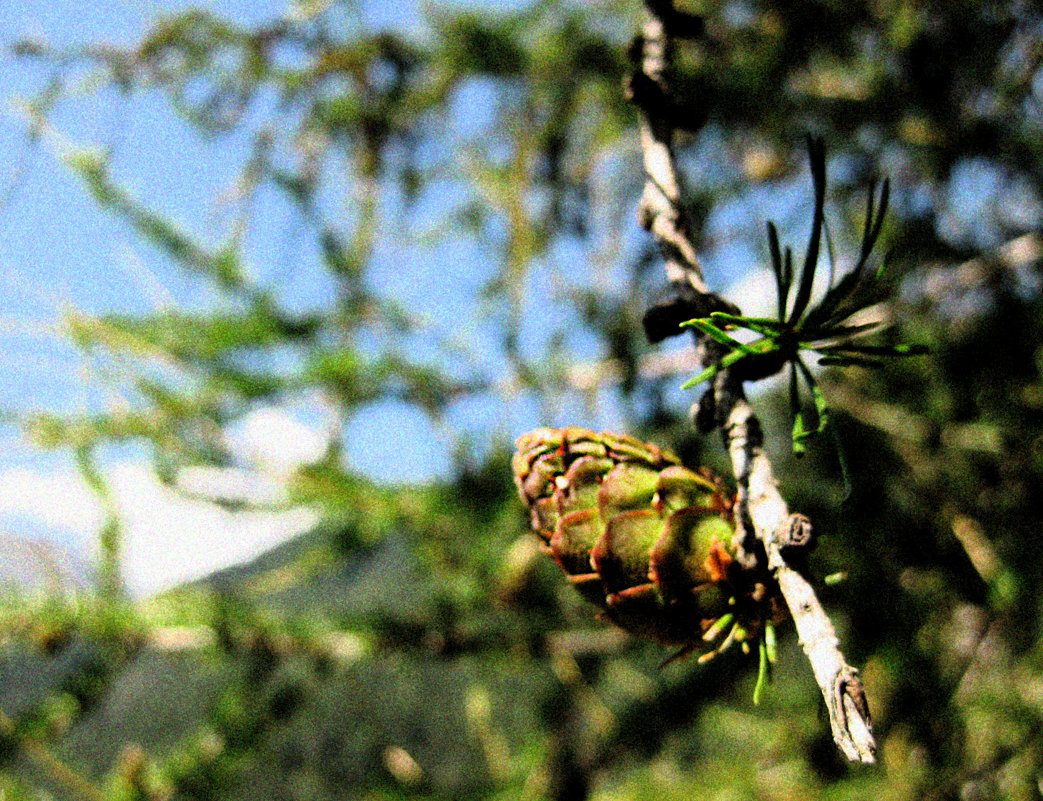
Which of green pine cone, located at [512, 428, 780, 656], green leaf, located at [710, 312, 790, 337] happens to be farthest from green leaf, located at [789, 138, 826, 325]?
green pine cone, located at [512, 428, 780, 656]

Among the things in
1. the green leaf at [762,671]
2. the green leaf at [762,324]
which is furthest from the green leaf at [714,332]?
the green leaf at [762,671]

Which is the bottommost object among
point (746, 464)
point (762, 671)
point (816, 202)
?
point (762, 671)

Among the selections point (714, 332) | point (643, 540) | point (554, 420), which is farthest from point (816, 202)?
point (554, 420)

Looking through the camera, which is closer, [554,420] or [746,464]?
[746,464]

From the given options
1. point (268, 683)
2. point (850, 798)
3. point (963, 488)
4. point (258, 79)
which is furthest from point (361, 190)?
point (850, 798)

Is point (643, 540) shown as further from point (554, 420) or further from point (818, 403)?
point (554, 420)

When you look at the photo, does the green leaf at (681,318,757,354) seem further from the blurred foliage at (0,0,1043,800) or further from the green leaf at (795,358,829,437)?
the blurred foliage at (0,0,1043,800)

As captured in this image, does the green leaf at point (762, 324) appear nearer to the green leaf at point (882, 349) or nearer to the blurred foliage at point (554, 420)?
the green leaf at point (882, 349)
